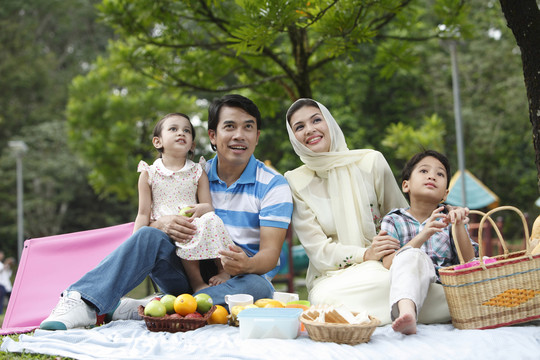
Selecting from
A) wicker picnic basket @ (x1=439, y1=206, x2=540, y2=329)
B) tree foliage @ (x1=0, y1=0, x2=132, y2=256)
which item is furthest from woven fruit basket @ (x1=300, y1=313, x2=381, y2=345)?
tree foliage @ (x1=0, y1=0, x2=132, y2=256)

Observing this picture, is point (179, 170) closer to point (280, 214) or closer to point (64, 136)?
point (280, 214)

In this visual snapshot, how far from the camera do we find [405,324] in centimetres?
310

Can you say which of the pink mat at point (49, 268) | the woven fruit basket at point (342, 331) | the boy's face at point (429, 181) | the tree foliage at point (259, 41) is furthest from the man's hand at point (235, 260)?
the tree foliage at point (259, 41)

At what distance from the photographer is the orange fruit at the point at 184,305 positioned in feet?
11.9

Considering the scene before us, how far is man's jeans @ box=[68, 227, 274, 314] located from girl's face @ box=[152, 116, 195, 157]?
0.76m

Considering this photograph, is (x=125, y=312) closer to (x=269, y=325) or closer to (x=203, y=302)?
(x=203, y=302)

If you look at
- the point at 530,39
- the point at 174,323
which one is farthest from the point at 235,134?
the point at 530,39

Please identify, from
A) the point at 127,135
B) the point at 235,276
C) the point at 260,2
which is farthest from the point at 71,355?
the point at 127,135

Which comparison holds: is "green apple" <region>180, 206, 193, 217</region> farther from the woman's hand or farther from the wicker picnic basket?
the wicker picnic basket

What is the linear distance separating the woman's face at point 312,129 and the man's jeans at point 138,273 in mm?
1149

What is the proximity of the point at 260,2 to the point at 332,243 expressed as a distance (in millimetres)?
2069

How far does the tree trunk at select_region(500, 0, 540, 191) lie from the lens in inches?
159

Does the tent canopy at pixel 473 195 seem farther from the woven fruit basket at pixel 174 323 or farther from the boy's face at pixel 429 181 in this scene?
the woven fruit basket at pixel 174 323

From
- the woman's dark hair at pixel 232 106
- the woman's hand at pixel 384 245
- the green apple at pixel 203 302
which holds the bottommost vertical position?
the green apple at pixel 203 302
